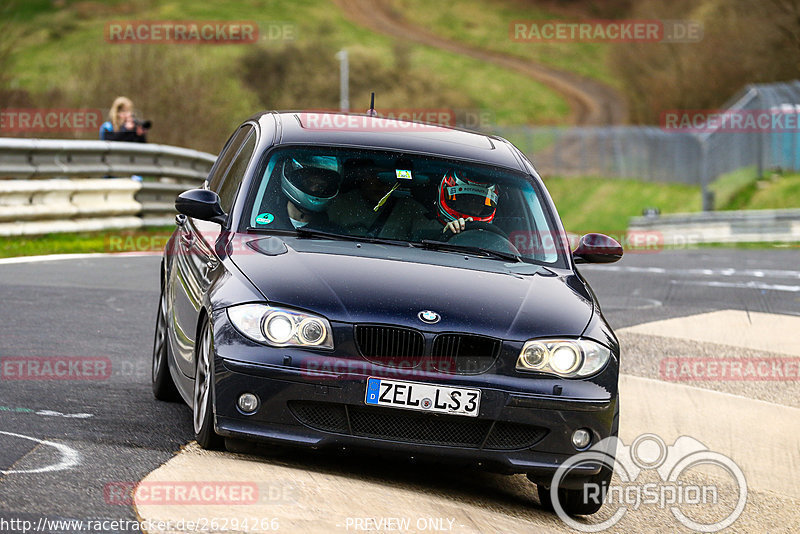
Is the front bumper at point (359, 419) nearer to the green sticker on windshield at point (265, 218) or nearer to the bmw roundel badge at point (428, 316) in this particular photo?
the bmw roundel badge at point (428, 316)

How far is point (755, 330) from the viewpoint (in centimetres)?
1150

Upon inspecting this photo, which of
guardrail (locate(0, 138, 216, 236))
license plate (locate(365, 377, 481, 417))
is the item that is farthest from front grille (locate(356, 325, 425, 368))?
guardrail (locate(0, 138, 216, 236))

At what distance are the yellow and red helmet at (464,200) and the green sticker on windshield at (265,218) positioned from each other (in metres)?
0.87

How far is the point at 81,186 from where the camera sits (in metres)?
17.6

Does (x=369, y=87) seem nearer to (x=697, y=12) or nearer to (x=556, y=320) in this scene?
(x=697, y=12)

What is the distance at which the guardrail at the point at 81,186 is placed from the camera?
16703 millimetres

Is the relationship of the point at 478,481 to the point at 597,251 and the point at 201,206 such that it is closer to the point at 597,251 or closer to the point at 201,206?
the point at 597,251

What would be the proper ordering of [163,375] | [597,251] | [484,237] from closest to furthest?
1. [484,237]
2. [597,251]
3. [163,375]

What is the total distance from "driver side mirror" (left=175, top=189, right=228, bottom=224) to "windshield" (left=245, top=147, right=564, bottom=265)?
6.7 inches

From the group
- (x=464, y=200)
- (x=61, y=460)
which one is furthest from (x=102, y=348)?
(x=61, y=460)

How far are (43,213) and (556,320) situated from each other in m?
12.0

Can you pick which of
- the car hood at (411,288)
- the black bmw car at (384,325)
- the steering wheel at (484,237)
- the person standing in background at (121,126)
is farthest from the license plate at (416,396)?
the person standing in background at (121,126)

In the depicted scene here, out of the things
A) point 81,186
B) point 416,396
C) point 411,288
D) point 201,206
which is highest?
point 201,206

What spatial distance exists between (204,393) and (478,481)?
1400mm
